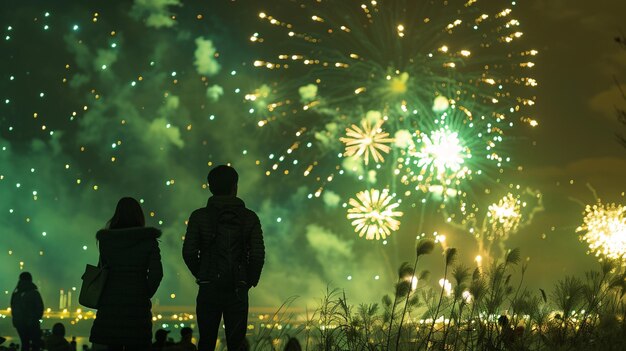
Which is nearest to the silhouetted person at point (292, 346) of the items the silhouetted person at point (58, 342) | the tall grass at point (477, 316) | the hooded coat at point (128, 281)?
the tall grass at point (477, 316)

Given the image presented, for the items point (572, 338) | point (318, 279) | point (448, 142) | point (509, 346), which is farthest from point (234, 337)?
point (318, 279)

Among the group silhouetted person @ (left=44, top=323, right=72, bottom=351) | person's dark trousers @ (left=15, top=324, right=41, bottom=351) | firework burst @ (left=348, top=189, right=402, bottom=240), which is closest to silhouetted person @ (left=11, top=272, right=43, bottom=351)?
person's dark trousers @ (left=15, top=324, right=41, bottom=351)

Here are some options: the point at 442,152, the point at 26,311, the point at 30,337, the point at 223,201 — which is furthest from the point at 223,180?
the point at 442,152

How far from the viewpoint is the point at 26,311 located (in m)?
14.9

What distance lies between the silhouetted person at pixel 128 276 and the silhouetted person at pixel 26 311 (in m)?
8.41

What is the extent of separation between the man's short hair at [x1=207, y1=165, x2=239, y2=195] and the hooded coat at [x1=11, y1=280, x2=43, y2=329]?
8.54 metres

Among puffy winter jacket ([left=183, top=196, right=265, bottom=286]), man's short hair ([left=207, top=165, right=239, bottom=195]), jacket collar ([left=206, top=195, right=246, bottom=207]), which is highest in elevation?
man's short hair ([left=207, top=165, right=239, bottom=195])

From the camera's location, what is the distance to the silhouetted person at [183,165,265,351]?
7.05 meters

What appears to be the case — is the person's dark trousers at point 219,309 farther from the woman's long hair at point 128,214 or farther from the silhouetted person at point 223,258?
the woman's long hair at point 128,214

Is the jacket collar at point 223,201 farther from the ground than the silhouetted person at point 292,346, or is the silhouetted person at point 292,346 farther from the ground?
the jacket collar at point 223,201

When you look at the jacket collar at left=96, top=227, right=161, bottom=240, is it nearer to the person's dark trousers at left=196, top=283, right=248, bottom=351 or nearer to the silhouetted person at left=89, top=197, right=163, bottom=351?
the silhouetted person at left=89, top=197, right=163, bottom=351

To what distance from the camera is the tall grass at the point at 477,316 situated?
22.9 ft

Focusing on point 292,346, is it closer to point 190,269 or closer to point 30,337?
point 190,269

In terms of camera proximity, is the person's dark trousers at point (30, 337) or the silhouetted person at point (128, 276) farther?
the person's dark trousers at point (30, 337)
